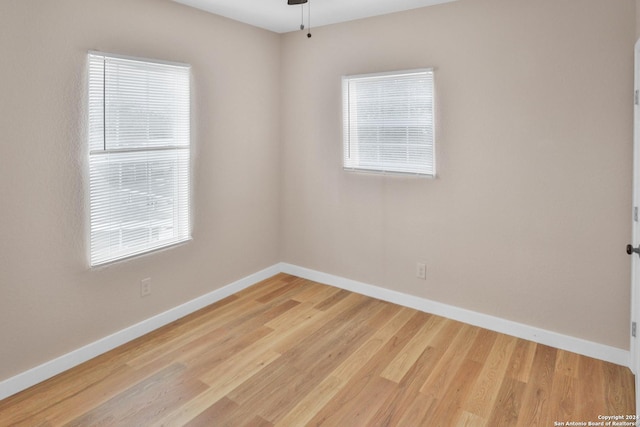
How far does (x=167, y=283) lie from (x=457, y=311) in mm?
2381

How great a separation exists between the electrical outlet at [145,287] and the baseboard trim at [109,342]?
212 mm

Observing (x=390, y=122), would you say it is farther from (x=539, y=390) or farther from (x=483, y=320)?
(x=539, y=390)

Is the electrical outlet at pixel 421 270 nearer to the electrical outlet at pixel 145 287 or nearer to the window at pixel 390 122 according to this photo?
the window at pixel 390 122

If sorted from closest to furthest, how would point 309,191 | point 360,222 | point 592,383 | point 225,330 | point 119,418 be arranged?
point 119,418 < point 592,383 < point 225,330 < point 360,222 < point 309,191

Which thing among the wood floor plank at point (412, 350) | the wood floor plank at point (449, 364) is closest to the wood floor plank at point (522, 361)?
the wood floor plank at point (449, 364)

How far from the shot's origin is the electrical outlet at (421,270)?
11.8 feet

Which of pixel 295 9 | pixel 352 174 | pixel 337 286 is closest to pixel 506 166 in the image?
pixel 352 174

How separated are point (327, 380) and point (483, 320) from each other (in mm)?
1445

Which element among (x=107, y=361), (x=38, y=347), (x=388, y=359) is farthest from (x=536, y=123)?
(x=38, y=347)

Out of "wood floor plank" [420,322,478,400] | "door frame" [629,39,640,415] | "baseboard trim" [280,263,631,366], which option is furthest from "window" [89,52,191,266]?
"door frame" [629,39,640,415]

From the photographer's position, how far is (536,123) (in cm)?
292

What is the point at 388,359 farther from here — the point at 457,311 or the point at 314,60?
the point at 314,60

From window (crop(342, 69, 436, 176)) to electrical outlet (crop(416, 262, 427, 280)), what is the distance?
0.79 m

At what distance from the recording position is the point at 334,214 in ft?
13.4
